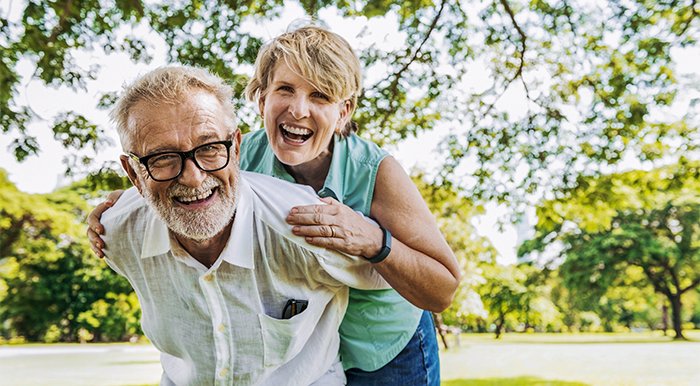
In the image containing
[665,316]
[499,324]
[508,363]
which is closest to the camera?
[508,363]

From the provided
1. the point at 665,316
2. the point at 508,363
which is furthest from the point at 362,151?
the point at 665,316

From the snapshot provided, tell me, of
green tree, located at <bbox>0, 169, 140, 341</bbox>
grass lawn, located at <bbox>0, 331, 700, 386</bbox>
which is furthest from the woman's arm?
green tree, located at <bbox>0, 169, 140, 341</bbox>

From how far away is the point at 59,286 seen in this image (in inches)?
1117

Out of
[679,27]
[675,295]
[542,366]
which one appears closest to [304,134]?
[679,27]

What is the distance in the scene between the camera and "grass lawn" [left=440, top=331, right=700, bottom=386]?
19.7 metres

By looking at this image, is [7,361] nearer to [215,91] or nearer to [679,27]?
[679,27]

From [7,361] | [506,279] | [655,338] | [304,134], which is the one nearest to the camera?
[304,134]

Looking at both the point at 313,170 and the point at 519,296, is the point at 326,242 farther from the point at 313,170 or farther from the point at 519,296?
the point at 519,296

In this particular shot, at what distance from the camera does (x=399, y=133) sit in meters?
7.65

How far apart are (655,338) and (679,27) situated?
28626 mm

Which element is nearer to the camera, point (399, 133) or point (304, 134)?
point (304, 134)

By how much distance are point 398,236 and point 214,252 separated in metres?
0.48

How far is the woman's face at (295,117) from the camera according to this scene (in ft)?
5.97

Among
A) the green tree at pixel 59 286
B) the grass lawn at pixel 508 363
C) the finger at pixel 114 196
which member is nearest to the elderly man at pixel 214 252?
the finger at pixel 114 196
